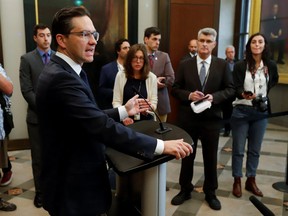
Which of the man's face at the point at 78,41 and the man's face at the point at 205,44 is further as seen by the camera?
the man's face at the point at 205,44

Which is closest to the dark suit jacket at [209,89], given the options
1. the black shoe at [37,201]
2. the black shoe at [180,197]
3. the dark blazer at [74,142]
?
the black shoe at [180,197]

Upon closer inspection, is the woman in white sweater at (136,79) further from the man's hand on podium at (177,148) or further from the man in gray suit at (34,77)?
the man's hand on podium at (177,148)

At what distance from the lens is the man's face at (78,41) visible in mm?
1452

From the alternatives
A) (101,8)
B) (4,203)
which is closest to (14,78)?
(101,8)

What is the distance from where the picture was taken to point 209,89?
301 centimetres

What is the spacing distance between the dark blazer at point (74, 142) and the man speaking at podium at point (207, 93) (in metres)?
1.57

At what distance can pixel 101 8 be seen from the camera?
16.3 ft

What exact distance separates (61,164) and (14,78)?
3.51 m

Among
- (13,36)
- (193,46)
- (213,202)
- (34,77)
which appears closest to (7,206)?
(34,77)

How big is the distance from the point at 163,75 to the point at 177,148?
2437 mm

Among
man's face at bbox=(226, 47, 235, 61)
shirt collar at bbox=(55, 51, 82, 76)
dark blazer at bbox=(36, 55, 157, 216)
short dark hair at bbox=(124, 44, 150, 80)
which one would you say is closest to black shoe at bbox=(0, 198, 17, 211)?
short dark hair at bbox=(124, 44, 150, 80)

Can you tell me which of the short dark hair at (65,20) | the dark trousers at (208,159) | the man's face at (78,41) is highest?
the short dark hair at (65,20)

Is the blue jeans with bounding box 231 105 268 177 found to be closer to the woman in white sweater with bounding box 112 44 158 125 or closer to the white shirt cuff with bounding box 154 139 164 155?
the woman in white sweater with bounding box 112 44 158 125

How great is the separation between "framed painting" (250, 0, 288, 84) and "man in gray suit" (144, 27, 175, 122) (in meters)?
3.58
